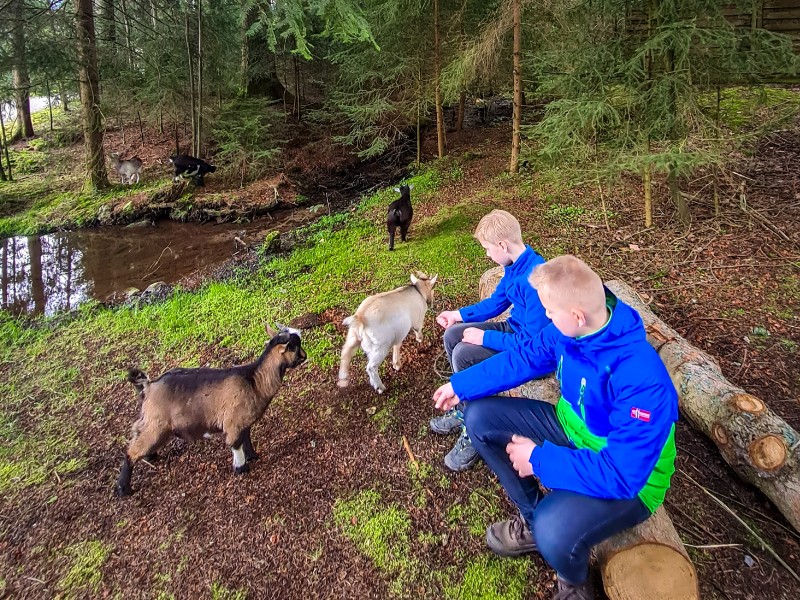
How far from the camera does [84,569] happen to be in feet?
9.68

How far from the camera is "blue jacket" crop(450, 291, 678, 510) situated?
198 cm

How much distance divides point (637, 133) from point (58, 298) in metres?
9.39

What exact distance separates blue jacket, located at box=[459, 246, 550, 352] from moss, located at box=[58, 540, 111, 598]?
297cm

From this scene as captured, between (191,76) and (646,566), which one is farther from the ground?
(191,76)

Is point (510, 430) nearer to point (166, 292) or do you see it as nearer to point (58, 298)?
point (166, 292)

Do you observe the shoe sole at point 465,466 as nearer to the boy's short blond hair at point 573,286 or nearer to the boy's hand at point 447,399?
the boy's hand at point 447,399

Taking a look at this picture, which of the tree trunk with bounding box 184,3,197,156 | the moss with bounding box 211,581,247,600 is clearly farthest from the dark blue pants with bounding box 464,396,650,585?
the tree trunk with bounding box 184,3,197,156

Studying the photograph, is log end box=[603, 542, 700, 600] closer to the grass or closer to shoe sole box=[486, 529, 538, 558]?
shoe sole box=[486, 529, 538, 558]

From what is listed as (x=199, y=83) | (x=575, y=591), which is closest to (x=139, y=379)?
(x=575, y=591)

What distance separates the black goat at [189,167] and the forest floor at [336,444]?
638 centimetres

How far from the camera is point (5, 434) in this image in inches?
170

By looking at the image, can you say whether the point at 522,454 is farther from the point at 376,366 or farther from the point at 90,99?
the point at 90,99

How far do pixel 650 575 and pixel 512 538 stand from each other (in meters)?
0.75

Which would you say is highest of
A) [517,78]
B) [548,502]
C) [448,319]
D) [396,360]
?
[517,78]
